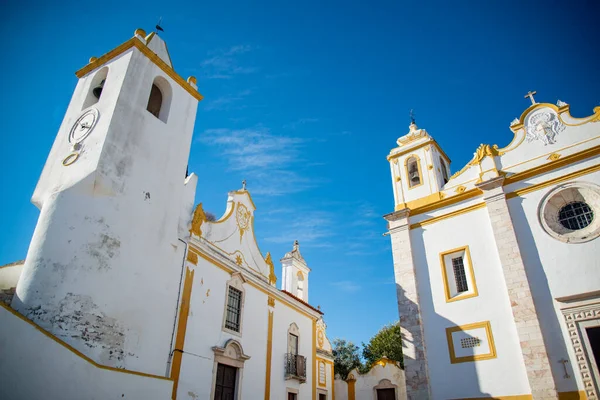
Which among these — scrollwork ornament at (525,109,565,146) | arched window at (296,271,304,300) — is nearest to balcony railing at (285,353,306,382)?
arched window at (296,271,304,300)

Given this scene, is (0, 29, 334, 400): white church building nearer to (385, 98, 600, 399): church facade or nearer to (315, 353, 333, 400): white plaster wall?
(315, 353, 333, 400): white plaster wall

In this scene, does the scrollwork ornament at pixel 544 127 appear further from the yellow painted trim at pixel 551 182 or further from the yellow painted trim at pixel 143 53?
the yellow painted trim at pixel 143 53

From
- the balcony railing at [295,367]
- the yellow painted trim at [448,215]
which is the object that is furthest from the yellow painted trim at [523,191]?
the balcony railing at [295,367]

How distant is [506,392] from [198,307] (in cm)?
907

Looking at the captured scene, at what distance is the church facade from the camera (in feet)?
35.7

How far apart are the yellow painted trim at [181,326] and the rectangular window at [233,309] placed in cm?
207

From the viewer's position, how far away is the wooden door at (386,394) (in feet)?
62.2

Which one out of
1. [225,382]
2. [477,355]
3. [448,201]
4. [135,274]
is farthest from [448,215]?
[135,274]

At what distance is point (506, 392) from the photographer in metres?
11.2

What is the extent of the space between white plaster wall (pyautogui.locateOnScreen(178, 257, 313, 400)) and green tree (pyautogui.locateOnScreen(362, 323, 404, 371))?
677 inches

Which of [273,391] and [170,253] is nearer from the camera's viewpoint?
[170,253]

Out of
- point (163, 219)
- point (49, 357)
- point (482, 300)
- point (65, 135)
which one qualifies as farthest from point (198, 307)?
point (482, 300)

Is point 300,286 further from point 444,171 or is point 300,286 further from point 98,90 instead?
point 98,90

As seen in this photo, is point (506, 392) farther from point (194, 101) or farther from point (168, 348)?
point (194, 101)
